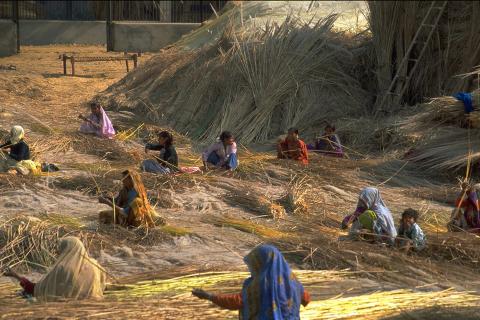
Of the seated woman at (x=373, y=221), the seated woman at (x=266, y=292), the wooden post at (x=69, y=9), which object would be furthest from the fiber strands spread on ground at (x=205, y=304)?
the wooden post at (x=69, y=9)

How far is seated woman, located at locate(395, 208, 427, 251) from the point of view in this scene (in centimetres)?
864

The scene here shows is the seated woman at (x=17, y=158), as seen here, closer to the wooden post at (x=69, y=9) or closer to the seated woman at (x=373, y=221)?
the seated woman at (x=373, y=221)

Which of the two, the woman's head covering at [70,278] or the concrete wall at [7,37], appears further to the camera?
the concrete wall at [7,37]

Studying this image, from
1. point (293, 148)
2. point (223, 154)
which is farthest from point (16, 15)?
point (223, 154)

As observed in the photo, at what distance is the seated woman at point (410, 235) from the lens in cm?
864

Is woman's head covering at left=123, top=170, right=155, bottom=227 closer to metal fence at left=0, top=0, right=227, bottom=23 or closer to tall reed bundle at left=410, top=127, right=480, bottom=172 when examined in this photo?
tall reed bundle at left=410, top=127, right=480, bottom=172

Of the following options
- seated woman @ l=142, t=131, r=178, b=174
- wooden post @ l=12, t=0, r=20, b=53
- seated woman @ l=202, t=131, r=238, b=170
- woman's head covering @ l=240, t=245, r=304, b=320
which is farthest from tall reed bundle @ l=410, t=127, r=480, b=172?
wooden post @ l=12, t=0, r=20, b=53

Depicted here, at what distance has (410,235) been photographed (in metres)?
8.73

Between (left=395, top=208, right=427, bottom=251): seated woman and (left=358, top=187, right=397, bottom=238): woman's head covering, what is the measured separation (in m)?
0.08

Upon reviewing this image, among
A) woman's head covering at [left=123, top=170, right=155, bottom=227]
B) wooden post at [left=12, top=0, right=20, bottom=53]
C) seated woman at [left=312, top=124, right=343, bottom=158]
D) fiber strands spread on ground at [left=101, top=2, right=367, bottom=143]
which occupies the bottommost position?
woman's head covering at [left=123, top=170, right=155, bottom=227]

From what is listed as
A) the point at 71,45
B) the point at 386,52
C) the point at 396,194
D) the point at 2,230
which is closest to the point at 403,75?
Result: the point at 386,52

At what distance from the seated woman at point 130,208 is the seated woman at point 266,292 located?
303 cm

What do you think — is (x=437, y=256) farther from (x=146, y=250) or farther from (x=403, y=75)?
(x=403, y=75)

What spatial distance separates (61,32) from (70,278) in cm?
1803
